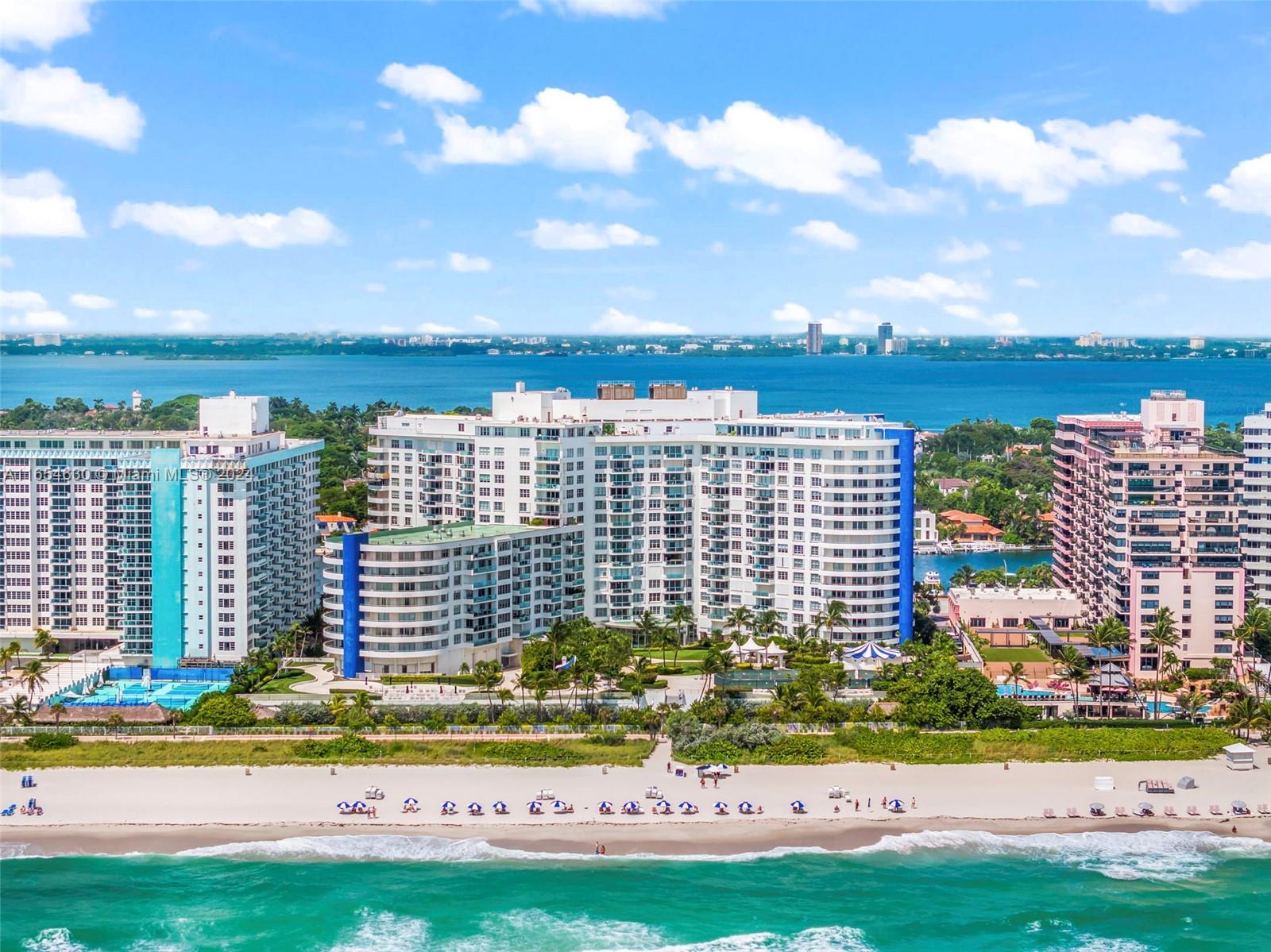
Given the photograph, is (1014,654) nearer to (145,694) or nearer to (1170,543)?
(1170,543)

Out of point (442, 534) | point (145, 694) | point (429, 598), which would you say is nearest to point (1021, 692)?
point (429, 598)

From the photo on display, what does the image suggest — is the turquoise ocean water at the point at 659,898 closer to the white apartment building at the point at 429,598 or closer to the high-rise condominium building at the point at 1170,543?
the white apartment building at the point at 429,598

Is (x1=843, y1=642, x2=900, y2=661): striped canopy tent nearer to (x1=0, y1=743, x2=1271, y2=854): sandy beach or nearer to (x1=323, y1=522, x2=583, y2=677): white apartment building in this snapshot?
(x1=0, y1=743, x2=1271, y2=854): sandy beach

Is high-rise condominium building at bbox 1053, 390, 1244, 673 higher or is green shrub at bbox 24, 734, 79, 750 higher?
high-rise condominium building at bbox 1053, 390, 1244, 673

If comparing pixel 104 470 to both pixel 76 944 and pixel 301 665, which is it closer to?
pixel 301 665

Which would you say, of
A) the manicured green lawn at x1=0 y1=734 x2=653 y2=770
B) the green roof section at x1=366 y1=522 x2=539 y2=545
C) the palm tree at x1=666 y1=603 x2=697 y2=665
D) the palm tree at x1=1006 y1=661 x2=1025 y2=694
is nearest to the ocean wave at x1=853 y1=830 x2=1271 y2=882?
the manicured green lawn at x1=0 y1=734 x2=653 y2=770

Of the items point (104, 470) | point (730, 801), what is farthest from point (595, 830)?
point (104, 470)
